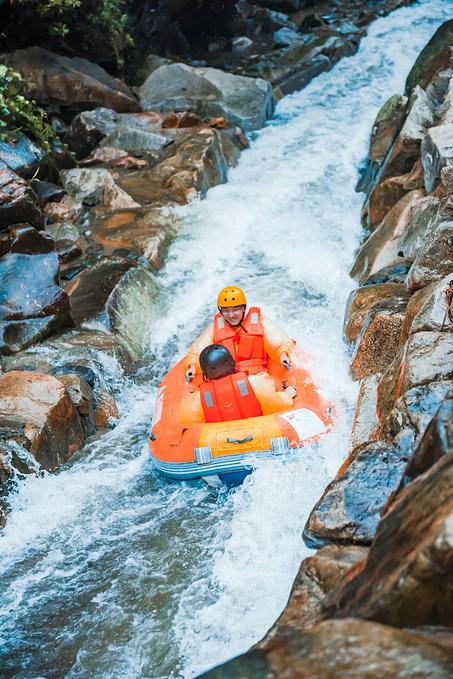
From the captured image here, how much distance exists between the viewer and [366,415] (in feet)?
16.1

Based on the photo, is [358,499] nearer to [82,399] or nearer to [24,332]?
[82,399]

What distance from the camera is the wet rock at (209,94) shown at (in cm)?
1319

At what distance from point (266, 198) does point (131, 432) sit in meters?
5.63

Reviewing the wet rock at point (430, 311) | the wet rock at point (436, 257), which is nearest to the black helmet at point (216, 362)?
the wet rock at point (430, 311)

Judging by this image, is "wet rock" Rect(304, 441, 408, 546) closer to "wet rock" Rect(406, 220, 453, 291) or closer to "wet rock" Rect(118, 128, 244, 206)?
"wet rock" Rect(406, 220, 453, 291)

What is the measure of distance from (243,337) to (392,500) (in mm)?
3834

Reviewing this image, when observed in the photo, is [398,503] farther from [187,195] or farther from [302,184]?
[302,184]

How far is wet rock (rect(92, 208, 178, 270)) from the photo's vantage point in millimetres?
9008

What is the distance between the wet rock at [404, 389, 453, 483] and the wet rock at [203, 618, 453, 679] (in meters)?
0.73

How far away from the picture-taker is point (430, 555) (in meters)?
1.99

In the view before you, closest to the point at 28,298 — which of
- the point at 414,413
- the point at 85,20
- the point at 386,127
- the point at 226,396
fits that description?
the point at 226,396

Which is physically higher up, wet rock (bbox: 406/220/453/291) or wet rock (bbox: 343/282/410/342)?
wet rock (bbox: 406/220/453/291)

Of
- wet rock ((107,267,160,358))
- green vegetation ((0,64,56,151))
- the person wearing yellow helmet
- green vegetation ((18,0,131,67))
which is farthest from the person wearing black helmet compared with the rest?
green vegetation ((18,0,131,67))

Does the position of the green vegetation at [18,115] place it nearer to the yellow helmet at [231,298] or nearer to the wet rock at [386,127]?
the yellow helmet at [231,298]
